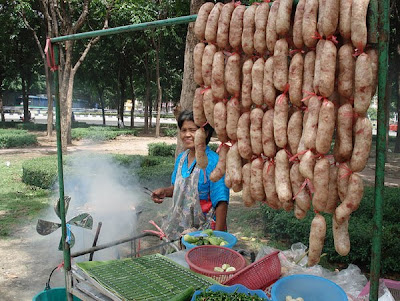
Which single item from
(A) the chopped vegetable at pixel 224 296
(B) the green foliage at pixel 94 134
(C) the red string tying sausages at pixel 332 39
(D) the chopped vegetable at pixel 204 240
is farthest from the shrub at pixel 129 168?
(B) the green foliage at pixel 94 134

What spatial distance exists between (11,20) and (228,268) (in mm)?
22562

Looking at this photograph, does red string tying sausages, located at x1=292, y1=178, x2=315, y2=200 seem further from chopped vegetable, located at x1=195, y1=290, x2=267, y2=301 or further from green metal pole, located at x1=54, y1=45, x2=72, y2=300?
green metal pole, located at x1=54, y1=45, x2=72, y2=300

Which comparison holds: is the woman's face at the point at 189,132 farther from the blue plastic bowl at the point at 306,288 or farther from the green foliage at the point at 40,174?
the green foliage at the point at 40,174

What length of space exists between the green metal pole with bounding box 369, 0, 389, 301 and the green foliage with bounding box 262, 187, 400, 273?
12.6 feet

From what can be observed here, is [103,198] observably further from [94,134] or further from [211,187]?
[94,134]

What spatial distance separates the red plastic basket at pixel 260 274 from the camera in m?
2.11

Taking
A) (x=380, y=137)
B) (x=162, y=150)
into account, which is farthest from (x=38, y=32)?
(x=380, y=137)

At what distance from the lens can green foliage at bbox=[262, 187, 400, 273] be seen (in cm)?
494

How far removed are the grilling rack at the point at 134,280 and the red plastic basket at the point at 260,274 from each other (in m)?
0.22

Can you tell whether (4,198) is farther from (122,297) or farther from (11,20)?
(11,20)

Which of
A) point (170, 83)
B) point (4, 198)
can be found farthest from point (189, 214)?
point (170, 83)

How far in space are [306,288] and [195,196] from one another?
1.46 m

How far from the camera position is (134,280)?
231 cm

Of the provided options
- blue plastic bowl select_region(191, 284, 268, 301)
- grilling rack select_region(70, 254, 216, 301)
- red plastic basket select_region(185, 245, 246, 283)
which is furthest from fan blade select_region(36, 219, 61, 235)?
blue plastic bowl select_region(191, 284, 268, 301)
